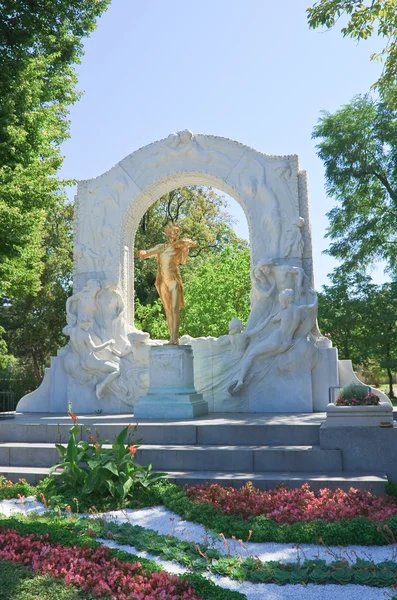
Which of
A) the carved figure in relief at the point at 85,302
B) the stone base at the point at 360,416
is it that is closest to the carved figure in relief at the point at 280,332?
the stone base at the point at 360,416

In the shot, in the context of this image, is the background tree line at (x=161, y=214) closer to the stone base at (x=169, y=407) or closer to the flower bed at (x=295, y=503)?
the stone base at (x=169, y=407)

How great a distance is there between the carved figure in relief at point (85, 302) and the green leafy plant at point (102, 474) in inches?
216

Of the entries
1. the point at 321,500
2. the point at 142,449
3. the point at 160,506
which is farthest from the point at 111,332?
the point at 321,500

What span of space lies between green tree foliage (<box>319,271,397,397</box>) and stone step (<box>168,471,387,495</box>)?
15201mm

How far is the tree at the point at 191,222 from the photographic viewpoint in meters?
28.0

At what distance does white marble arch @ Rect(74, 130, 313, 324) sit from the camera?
1198 centimetres

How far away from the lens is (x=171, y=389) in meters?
10.7

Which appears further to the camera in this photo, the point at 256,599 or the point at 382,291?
the point at 382,291

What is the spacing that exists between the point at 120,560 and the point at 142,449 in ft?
11.7

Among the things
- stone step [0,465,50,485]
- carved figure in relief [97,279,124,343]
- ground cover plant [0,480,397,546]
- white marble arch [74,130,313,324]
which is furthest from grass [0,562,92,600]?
white marble arch [74,130,313,324]

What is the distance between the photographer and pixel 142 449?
26.5 ft

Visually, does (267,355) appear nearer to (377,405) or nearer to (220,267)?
(377,405)

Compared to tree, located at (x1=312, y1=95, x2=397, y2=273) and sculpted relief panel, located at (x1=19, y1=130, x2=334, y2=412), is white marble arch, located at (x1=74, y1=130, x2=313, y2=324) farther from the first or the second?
tree, located at (x1=312, y1=95, x2=397, y2=273)

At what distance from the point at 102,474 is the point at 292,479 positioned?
89.2 inches
